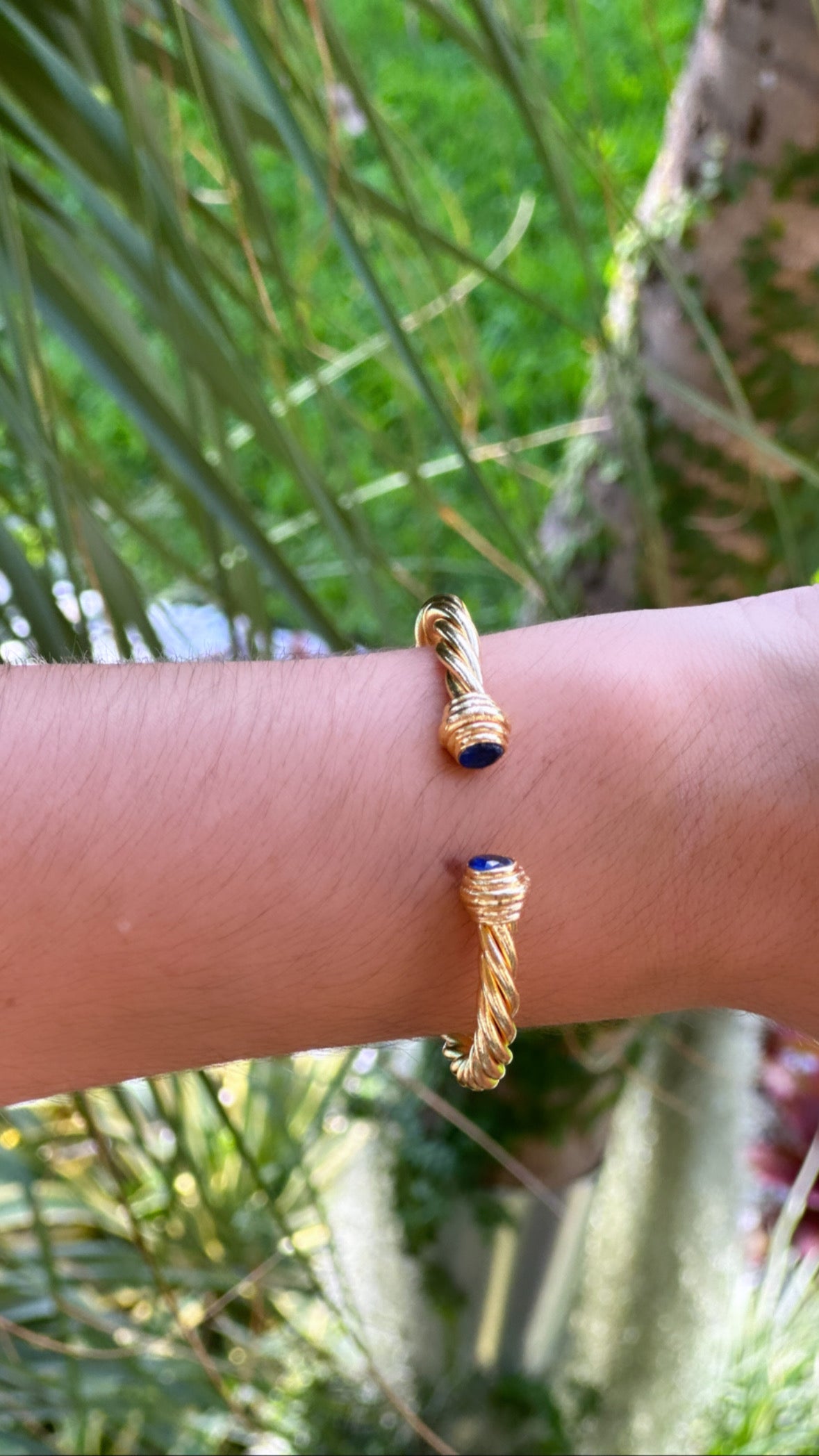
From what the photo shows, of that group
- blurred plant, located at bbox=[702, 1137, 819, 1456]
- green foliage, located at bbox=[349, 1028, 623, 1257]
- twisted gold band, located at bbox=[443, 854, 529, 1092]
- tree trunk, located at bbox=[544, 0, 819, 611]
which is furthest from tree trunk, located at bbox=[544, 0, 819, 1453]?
blurred plant, located at bbox=[702, 1137, 819, 1456]

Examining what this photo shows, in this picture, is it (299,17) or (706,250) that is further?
(706,250)

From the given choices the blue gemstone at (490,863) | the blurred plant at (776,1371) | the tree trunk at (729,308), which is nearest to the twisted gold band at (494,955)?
the blue gemstone at (490,863)

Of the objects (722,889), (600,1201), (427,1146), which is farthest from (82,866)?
(600,1201)

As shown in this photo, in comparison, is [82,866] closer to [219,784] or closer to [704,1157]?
[219,784]

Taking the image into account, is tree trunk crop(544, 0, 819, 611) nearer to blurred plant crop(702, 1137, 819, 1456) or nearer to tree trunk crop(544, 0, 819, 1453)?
tree trunk crop(544, 0, 819, 1453)

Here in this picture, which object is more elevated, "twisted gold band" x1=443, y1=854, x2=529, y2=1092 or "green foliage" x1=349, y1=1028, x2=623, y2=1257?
"green foliage" x1=349, y1=1028, x2=623, y2=1257

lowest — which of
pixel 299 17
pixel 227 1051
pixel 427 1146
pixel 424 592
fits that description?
pixel 227 1051

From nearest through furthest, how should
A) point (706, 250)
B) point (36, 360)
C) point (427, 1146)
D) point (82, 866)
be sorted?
point (82, 866)
point (36, 360)
point (706, 250)
point (427, 1146)
